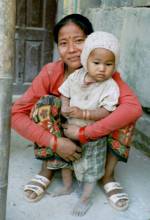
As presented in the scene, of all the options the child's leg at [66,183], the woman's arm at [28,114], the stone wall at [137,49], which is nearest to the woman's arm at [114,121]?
the woman's arm at [28,114]

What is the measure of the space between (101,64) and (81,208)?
737 millimetres

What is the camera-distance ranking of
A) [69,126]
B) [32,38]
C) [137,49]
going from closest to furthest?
[69,126]
[137,49]
[32,38]

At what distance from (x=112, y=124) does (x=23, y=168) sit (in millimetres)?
770

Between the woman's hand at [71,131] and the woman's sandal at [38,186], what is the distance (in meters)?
A: 0.33

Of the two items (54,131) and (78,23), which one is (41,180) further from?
(78,23)

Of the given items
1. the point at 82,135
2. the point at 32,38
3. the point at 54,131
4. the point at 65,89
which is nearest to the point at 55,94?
the point at 65,89

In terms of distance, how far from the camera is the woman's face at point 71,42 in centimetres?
201

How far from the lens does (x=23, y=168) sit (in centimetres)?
235

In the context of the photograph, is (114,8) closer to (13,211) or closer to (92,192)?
(92,192)

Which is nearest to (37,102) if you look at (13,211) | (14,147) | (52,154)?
(52,154)

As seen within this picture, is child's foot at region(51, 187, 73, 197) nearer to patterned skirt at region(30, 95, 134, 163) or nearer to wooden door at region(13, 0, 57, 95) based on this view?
patterned skirt at region(30, 95, 134, 163)

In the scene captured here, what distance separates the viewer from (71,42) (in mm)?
2012

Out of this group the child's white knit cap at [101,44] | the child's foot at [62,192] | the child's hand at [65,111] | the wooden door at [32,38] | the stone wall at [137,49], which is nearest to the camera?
the child's white knit cap at [101,44]

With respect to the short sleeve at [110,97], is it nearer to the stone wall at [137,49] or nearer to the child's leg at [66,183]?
the child's leg at [66,183]
